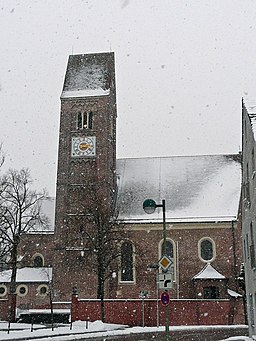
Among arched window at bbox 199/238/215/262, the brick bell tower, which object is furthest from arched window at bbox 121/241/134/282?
arched window at bbox 199/238/215/262

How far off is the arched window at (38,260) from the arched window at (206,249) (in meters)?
15.5

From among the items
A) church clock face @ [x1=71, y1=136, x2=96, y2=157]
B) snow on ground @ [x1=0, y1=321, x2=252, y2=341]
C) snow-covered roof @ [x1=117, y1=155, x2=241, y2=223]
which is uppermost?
church clock face @ [x1=71, y1=136, x2=96, y2=157]

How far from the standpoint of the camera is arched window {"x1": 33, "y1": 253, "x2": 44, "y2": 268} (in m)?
47.6

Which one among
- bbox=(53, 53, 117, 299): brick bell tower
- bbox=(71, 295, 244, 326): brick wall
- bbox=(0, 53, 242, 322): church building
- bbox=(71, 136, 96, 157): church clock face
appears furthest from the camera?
bbox=(71, 136, 96, 157): church clock face

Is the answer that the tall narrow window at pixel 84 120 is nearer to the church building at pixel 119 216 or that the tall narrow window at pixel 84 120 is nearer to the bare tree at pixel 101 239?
the church building at pixel 119 216

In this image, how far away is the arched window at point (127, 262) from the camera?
4166 centimetres

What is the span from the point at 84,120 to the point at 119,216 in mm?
9320

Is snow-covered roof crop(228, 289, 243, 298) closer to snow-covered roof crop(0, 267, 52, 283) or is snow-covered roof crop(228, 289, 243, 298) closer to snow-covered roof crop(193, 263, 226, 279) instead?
snow-covered roof crop(193, 263, 226, 279)

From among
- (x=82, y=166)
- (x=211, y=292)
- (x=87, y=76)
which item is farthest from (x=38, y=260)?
(x=87, y=76)

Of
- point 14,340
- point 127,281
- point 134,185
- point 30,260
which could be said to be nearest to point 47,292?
point 30,260

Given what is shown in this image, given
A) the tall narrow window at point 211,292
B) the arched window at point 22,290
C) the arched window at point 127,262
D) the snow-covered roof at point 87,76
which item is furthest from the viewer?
the snow-covered roof at point 87,76

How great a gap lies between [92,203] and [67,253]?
15.9 feet

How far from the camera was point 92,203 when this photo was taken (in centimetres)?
4022

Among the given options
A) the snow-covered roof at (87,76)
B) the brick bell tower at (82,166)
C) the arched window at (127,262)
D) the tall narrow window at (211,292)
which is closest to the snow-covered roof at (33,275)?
the brick bell tower at (82,166)
